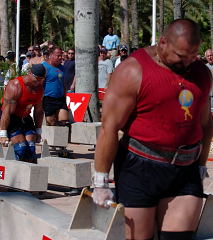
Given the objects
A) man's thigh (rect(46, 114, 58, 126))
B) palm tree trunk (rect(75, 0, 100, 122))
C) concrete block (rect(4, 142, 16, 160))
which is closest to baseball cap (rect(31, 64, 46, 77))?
concrete block (rect(4, 142, 16, 160))

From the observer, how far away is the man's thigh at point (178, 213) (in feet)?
13.7

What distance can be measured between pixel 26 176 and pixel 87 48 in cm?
518

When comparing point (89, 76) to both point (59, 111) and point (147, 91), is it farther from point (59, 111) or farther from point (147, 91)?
point (147, 91)

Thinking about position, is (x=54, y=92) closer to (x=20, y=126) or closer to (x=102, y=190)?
(x=20, y=126)

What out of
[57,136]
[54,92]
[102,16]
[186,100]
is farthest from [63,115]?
[102,16]

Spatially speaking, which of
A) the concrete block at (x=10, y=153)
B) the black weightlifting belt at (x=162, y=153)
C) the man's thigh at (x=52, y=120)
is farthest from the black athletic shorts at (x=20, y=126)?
the black weightlifting belt at (x=162, y=153)

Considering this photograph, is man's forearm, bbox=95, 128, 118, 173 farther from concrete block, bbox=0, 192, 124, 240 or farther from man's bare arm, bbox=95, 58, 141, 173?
concrete block, bbox=0, 192, 124, 240

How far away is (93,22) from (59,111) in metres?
1.77

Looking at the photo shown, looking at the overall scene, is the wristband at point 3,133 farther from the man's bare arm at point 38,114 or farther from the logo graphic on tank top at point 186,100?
the logo graphic on tank top at point 186,100

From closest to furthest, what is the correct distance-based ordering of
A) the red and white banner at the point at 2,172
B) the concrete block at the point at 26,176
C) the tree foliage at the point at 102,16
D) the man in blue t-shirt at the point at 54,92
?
the concrete block at the point at 26,176
the red and white banner at the point at 2,172
the man in blue t-shirt at the point at 54,92
the tree foliage at the point at 102,16

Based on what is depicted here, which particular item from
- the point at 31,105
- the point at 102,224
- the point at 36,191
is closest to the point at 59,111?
the point at 31,105

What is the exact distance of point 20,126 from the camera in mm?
9312

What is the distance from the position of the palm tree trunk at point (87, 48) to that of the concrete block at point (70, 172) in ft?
14.3

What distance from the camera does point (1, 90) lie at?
643 inches
